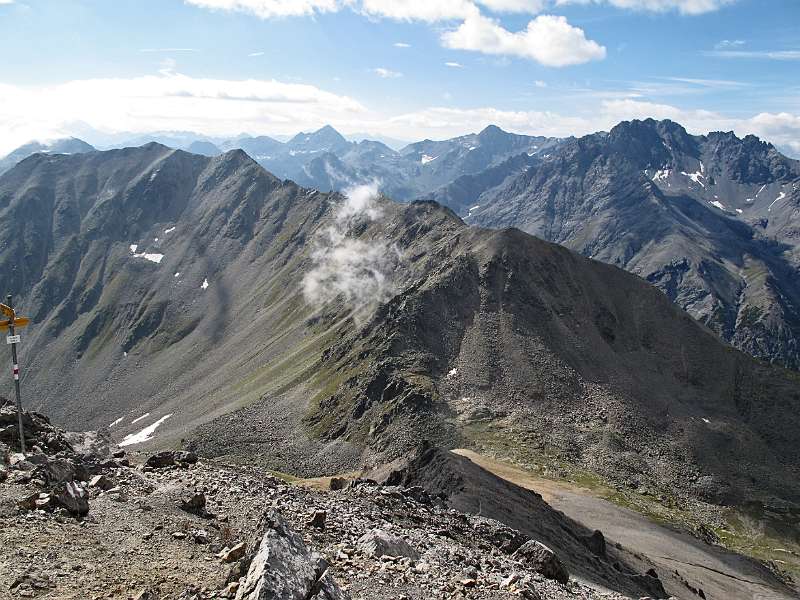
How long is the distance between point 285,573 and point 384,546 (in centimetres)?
881

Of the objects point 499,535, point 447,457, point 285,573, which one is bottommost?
point 447,457

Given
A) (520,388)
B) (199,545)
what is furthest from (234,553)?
(520,388)

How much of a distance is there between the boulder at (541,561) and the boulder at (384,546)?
8.92m

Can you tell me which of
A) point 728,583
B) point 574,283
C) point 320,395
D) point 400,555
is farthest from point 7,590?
point 574,283

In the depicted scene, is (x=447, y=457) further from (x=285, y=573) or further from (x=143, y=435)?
(x=143, y=435)

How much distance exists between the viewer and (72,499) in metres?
23.5

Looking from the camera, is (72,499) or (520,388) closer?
(72,499)

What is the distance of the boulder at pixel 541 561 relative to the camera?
103 feet

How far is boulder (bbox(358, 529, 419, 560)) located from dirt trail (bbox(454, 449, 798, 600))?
162 ft

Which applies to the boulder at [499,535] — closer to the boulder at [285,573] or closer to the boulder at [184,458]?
the boulder at [184,458]

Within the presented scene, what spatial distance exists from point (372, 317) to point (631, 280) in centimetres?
7103

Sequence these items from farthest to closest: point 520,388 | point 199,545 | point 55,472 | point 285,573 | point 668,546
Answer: point 520,388
point 668,546
point 55,472
point 199,545
point 285,573

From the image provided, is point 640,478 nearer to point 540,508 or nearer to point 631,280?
point 540,508

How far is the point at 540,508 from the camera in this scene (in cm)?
6328
